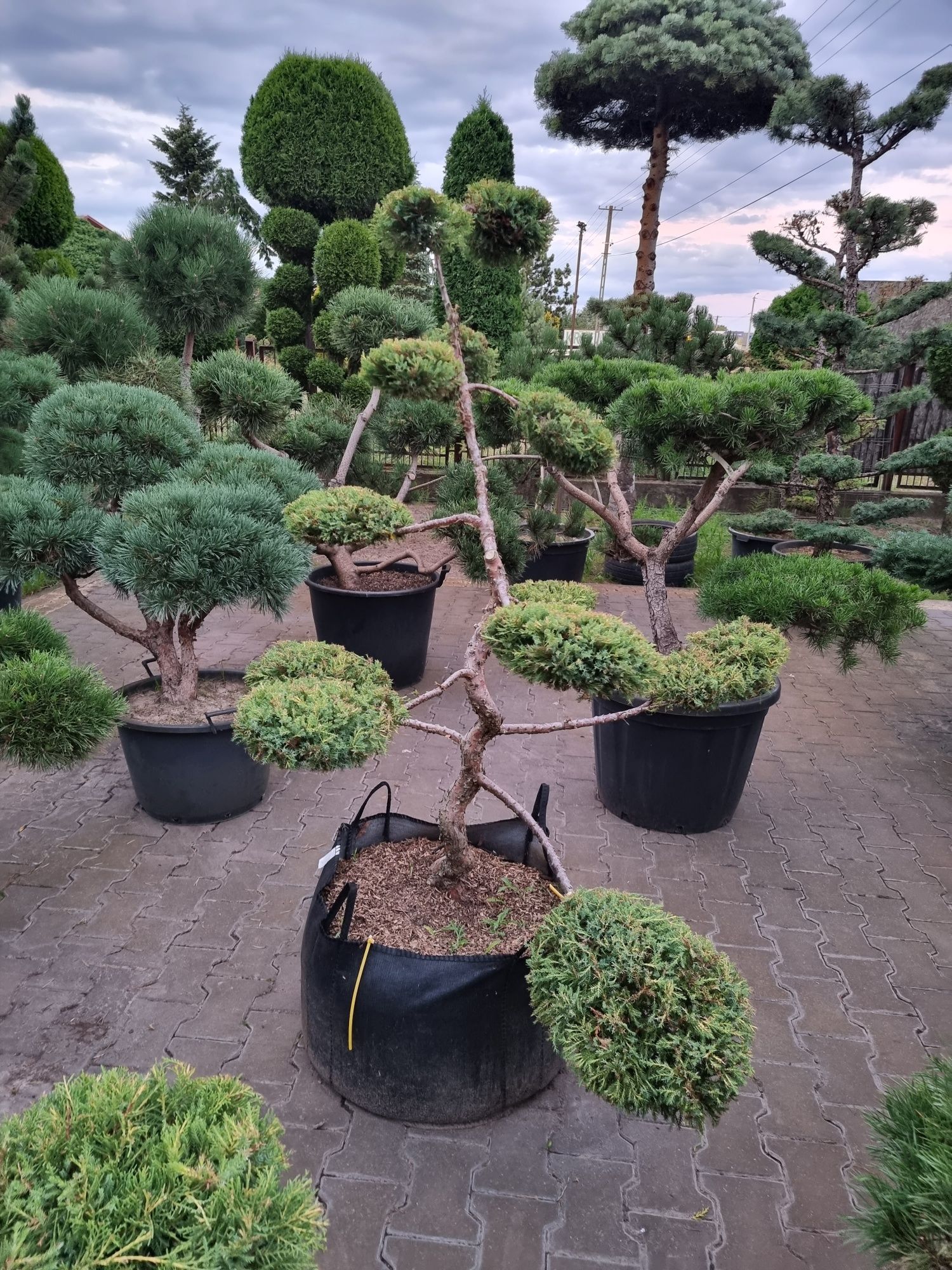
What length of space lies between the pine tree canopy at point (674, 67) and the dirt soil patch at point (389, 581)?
25.1ft

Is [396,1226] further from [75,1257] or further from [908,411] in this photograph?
[908,411]

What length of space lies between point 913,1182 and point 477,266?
30.7ft

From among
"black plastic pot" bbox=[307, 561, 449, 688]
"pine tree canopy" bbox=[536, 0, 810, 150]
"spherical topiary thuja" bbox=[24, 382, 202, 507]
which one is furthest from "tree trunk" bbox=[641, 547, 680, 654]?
"pine tree canopy" bbox=[536, 0, 810, 150]

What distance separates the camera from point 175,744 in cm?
307

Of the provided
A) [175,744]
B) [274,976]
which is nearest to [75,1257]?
[274,976]

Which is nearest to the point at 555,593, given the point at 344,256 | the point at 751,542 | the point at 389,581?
the point at 389,581

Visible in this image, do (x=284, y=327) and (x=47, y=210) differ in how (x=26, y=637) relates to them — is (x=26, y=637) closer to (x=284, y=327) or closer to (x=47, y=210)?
(x=284, y=327)

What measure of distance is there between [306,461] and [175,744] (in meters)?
2.72

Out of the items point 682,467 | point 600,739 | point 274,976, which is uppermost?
point 682,467

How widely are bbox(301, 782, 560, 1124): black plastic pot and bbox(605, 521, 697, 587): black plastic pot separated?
5.63m

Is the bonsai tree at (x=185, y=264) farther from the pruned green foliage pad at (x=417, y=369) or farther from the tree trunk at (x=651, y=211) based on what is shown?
the tree trunk at (x=651, y=211)

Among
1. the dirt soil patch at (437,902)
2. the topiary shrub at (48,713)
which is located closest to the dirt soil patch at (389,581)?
the topiary shrub at (48,713)

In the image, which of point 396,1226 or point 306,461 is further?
point 306,461

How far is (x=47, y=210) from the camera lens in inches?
399
